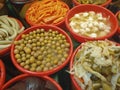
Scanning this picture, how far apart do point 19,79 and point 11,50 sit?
23 centimetres

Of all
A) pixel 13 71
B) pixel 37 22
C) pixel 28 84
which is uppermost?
pixel 37 22

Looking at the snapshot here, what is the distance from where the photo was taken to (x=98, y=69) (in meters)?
1.32

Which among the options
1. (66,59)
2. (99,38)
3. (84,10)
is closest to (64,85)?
(66,59)

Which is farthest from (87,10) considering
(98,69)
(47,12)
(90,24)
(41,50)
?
(98,69)

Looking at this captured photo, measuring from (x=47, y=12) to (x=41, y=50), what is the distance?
44cm

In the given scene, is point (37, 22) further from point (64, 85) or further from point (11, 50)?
point (64, 85)

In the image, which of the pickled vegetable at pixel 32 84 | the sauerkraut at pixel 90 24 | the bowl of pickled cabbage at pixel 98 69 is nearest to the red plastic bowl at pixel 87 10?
the sauerkraut at pixel 90 24

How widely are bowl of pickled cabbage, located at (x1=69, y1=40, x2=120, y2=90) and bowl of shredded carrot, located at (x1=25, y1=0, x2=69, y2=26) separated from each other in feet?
1.73

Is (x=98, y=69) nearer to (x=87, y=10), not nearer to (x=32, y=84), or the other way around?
(x=32, y=84)

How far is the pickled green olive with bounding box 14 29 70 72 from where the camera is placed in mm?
1545

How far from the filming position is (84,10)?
1906 millimetres

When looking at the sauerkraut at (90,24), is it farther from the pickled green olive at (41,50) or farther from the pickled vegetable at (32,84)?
the pickled vegetable at (32,84)

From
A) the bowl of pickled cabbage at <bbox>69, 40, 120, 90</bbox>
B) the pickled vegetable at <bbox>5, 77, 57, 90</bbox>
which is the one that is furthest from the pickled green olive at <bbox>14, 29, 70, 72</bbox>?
the bowl of pickled cabbage at <bbox>69, 40, 120, 90</bbox>

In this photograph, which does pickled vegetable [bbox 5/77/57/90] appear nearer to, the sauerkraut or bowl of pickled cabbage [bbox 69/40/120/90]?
bowl of pickled cabbage [bbox 69/40/120/90]
